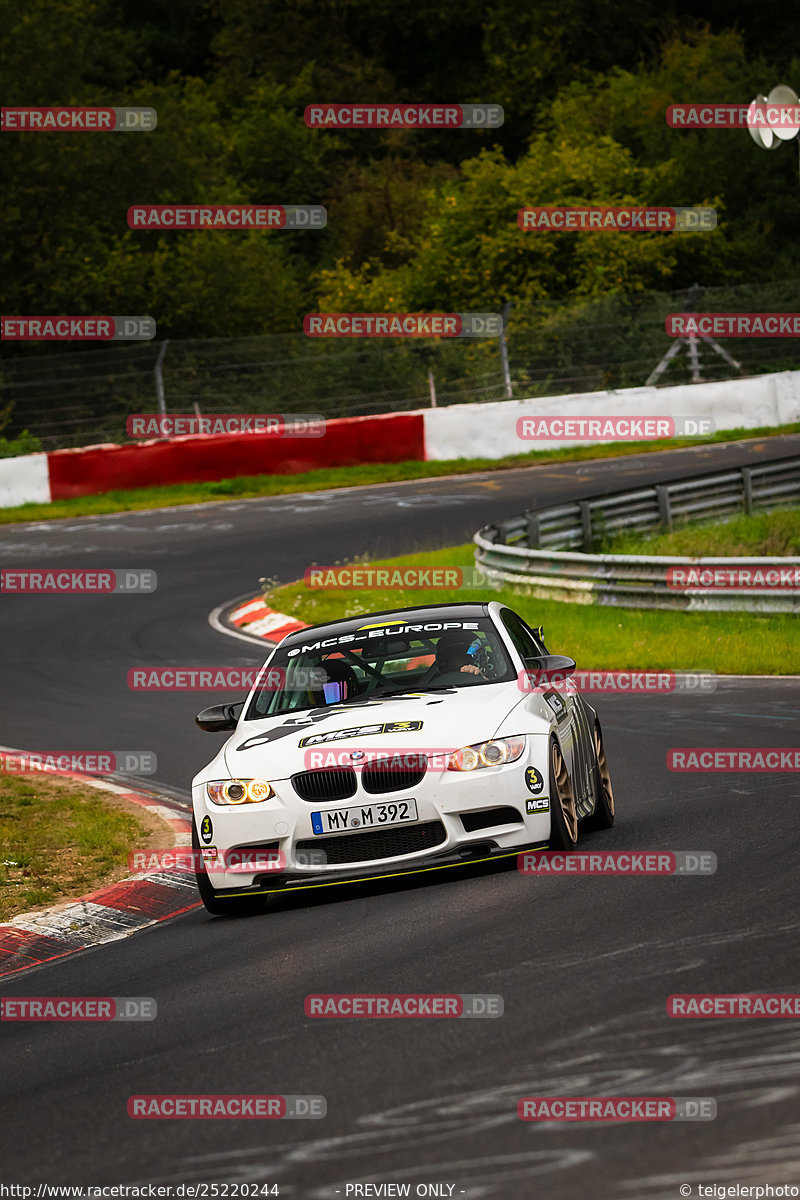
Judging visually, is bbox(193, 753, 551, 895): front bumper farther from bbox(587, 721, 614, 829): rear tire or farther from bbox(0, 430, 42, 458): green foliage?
bbox(0, 430, 42, 458): green foliage

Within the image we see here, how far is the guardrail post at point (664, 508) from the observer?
21.8m

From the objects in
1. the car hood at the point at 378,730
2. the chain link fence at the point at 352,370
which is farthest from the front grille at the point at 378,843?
the chain link fence at the point at 352,370

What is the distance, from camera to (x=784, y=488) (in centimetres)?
2355

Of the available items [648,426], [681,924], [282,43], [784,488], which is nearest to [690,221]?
[648,426]

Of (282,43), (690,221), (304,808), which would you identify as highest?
(282,43)

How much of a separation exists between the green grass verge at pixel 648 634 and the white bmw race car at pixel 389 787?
Result: 7.16 m

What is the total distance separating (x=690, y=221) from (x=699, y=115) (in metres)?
6.16

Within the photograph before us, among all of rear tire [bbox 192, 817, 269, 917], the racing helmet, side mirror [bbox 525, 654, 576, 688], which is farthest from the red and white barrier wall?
rear tire [bbox 192, 817, 269, 917]

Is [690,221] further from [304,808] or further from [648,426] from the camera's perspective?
[304,808]

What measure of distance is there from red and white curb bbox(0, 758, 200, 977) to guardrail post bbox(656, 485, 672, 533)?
13379 mm

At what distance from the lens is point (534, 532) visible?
67.4 feet

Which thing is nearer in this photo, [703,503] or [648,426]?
[703,503]

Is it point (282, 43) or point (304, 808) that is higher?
point (282, 43)

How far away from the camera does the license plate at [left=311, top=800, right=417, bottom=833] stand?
777 centimetres
